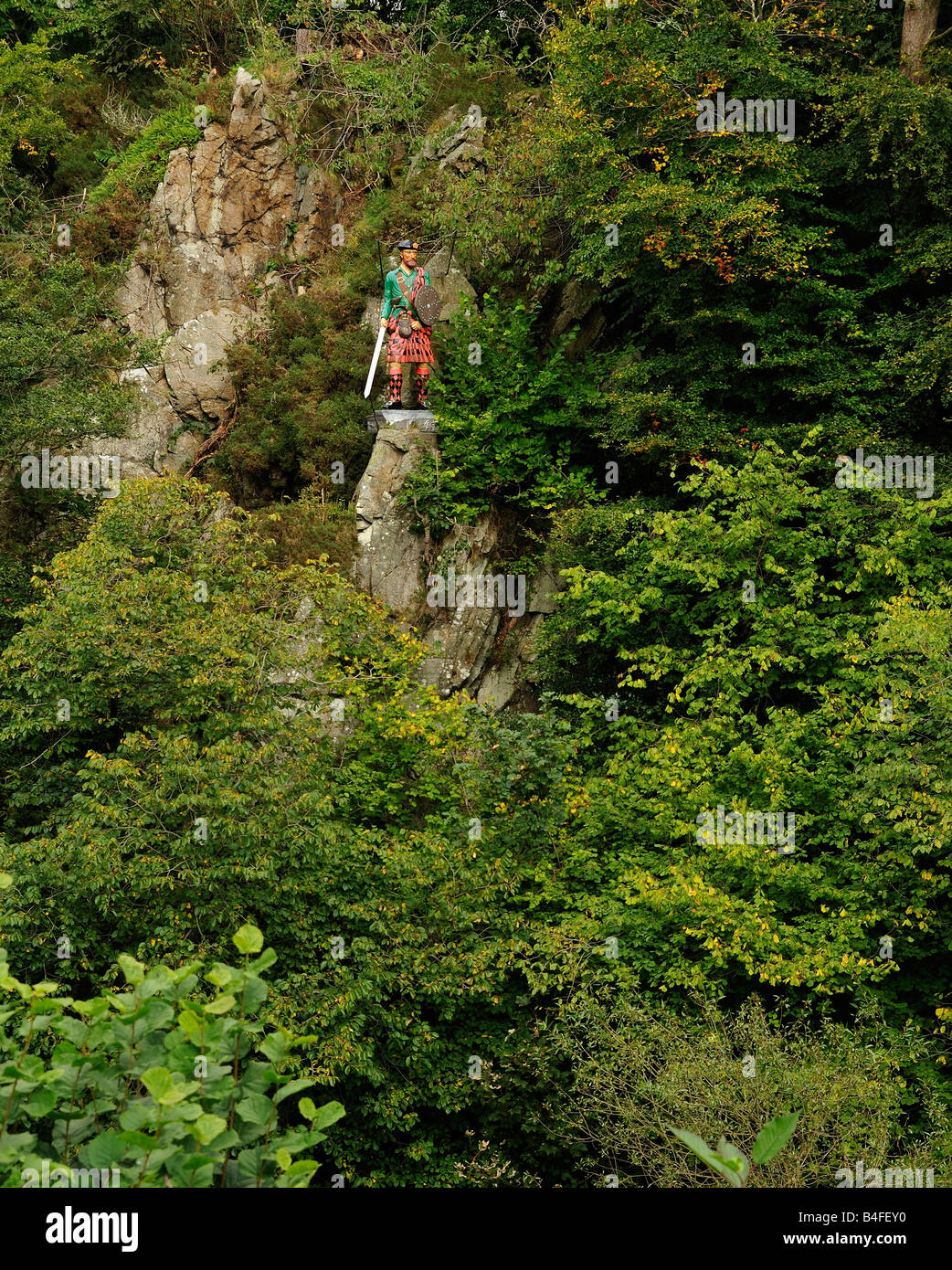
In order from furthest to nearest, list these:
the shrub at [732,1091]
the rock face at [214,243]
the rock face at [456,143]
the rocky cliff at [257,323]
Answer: the rock face at [214,243] → the rock face at [456,143] → the rocky cliff at [257,323] → the shrub at [732,1091]

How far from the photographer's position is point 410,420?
64.3 feet

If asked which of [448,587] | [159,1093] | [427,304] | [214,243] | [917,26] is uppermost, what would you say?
[917,26]

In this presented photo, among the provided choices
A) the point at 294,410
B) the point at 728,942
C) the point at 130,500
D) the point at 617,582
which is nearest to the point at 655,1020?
the point at 728,942

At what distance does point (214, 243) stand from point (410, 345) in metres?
6.62

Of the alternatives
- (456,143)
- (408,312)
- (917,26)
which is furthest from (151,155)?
(917,26)

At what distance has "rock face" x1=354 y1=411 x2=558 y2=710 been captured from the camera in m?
18.8

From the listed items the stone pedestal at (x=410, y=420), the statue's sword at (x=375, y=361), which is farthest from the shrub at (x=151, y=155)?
the stone pedestal at (x=410, y=420)

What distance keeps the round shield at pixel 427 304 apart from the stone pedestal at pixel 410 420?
156 cm

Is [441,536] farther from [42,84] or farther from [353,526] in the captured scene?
[42,84]

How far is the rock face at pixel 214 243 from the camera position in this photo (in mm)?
22078

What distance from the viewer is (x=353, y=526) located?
18.9 m

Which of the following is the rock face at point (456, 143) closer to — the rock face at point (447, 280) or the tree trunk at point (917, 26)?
the rock face at point (447, 280)

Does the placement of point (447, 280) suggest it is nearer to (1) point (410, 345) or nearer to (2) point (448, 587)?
(1) point (410, 345)

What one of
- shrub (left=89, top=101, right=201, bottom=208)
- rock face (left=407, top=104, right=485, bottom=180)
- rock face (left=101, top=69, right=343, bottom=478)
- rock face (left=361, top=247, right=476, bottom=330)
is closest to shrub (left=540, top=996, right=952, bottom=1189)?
rock face (left=361, top=247, right=476, bottom=330)
